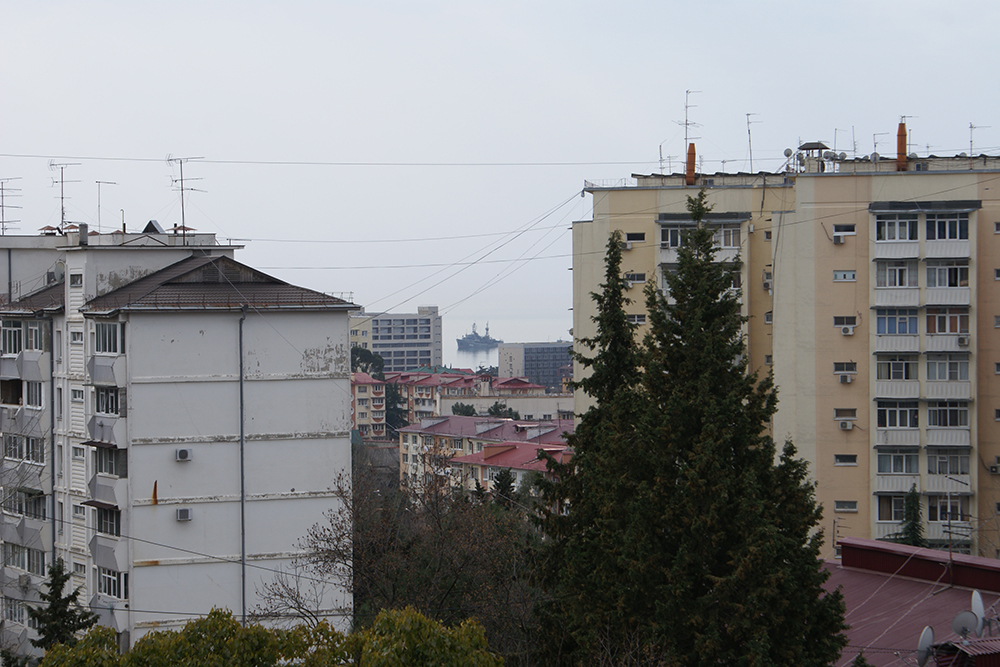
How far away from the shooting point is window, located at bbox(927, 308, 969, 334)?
33156 mm

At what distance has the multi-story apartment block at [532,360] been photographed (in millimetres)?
179375

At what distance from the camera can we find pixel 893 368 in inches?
1329

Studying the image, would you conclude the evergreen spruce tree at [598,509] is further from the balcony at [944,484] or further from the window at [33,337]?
the balcony at [944,484]

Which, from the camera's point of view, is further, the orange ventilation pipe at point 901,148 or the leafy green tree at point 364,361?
the leafy green tree at point 364,361

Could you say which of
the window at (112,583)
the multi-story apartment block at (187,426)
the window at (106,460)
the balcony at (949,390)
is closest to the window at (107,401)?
the multi-story apartment block at (187,426)

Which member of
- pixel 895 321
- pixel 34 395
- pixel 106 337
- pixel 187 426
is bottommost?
pixel 187 426

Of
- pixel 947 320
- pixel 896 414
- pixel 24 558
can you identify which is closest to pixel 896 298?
pixel 947 320

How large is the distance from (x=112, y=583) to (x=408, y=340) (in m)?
159

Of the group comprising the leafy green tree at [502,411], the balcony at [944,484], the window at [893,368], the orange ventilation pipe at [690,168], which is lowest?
the leafy green tree at [502,411]

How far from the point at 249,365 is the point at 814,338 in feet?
58.9

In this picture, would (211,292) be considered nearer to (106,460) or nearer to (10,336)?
(106,460)

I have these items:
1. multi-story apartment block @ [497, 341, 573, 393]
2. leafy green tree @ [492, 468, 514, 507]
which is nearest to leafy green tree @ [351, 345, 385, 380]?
multi-story apartment block @ [497, 341, 573, 393]

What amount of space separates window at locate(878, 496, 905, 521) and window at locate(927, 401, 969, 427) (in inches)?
100

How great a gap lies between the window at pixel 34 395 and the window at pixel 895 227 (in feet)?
83.2
